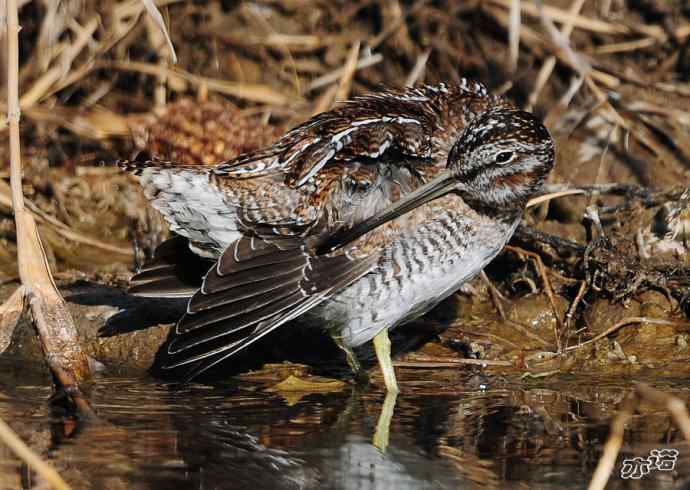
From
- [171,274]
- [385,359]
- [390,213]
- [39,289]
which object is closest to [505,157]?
[390,213]

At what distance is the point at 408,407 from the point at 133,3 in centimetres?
361

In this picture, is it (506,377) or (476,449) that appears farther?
(506,377)

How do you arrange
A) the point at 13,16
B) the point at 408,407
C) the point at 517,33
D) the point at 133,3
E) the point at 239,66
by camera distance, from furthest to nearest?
the point at 239,66 < the point at 133,3 < the point at 517,33 < the point at 408,407 < the point at 13,16

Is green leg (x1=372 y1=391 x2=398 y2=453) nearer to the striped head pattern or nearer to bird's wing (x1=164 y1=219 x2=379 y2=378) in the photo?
bird's wing (x1=164 y1=219 x2=379 y2=378)

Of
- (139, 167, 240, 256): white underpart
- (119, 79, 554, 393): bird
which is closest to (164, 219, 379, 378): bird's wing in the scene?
(119, 79, 554, 393): bird

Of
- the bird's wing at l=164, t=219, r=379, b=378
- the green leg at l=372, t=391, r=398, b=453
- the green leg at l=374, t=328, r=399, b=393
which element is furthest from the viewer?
the green leg at l=374, t=328, r=399, b=393

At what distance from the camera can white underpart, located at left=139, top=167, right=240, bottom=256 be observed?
4891mm

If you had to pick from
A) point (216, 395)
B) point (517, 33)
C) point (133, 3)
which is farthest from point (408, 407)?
point (133, 3)

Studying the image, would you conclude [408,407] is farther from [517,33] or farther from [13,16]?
[517,33]

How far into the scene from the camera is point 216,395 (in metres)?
5.09

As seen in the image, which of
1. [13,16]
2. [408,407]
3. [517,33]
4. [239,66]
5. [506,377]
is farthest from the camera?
[239,66]

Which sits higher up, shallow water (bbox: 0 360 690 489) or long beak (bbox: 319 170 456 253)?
long beak (bbox: 319 170 456 253)

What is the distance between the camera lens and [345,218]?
16.4 feet

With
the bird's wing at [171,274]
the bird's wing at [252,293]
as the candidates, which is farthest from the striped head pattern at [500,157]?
the bird's wing at [171,274]
